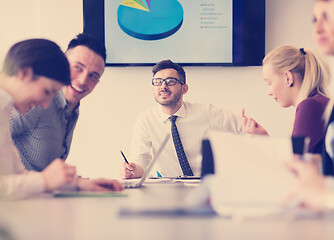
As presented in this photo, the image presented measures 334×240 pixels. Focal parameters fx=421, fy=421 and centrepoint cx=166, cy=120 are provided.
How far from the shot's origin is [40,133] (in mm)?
2178

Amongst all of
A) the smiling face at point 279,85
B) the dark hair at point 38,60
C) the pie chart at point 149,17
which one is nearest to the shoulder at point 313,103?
the smiling face at point 279,85

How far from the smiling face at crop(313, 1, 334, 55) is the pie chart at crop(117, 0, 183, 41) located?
249 centimetres

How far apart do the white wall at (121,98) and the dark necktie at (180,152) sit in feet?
1.84

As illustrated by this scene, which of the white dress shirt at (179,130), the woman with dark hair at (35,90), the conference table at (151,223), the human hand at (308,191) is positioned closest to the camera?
the conference table at (151,223)

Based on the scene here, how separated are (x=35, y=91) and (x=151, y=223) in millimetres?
839

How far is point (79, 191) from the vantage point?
1.50 metres

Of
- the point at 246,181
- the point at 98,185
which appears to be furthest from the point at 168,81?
the point at 246,181

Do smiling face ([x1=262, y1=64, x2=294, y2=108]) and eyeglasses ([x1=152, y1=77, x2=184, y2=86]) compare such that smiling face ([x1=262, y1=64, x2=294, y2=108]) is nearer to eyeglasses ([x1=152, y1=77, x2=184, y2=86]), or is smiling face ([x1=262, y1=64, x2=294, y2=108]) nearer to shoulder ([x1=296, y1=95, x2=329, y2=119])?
shoulder ([x1=296, y1=95, x2=329, y2=119])

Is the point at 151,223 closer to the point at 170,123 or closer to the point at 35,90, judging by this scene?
the point at 35,90

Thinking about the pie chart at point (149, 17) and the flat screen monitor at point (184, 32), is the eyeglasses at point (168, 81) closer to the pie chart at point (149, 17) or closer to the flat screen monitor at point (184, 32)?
the flat screen monitor at point (184, 32)

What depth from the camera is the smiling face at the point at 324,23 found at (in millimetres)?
1258

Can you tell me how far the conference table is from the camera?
77cm

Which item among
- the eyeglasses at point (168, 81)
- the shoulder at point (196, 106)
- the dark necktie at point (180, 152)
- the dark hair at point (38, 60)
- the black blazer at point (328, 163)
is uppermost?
the dark hair at point (38, 60)

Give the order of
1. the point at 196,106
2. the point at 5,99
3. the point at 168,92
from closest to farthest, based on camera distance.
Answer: the point at 5,99
the point at 168,92
the point at 196,106
